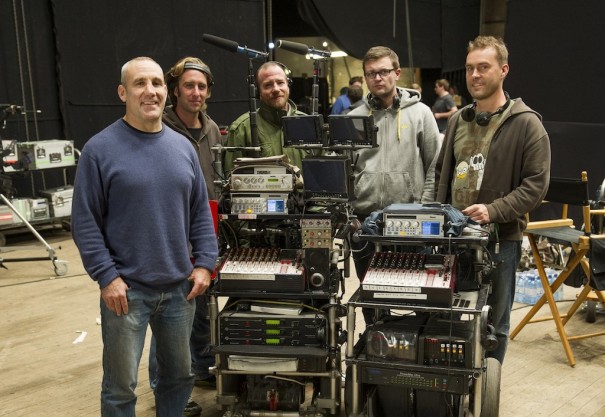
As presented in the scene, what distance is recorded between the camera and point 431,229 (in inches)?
102

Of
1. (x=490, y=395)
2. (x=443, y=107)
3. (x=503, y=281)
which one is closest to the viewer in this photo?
(x=490, y=395)

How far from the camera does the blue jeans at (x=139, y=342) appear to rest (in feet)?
7.60

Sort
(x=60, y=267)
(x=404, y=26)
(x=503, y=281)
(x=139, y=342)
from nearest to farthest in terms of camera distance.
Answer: (x=139, y=342)
(x=503, y=281)
(x=60, y=267)
(x=404, y=26)

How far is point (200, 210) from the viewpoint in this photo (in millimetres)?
2537

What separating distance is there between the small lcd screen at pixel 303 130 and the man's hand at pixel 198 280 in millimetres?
690

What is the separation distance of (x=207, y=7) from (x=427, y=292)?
22.2 ft

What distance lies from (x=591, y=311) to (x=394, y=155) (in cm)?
204

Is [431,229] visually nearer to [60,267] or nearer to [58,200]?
[60,267]

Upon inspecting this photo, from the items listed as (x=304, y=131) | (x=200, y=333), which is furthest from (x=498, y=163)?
(x=200, y=333)

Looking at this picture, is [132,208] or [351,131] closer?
[132,208]

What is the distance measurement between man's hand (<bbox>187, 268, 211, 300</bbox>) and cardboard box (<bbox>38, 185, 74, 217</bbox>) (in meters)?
4.73

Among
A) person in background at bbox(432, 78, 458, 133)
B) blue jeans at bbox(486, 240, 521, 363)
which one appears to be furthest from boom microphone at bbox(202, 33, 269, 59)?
person in background at bbox(432, 78, 458, 133)

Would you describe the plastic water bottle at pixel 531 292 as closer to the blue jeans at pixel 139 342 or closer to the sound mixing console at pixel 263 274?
the sound mixing console at pixel 263 274

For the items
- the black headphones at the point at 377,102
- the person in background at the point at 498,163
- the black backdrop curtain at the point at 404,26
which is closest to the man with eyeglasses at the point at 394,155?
the black headphones at the point at 377,102
